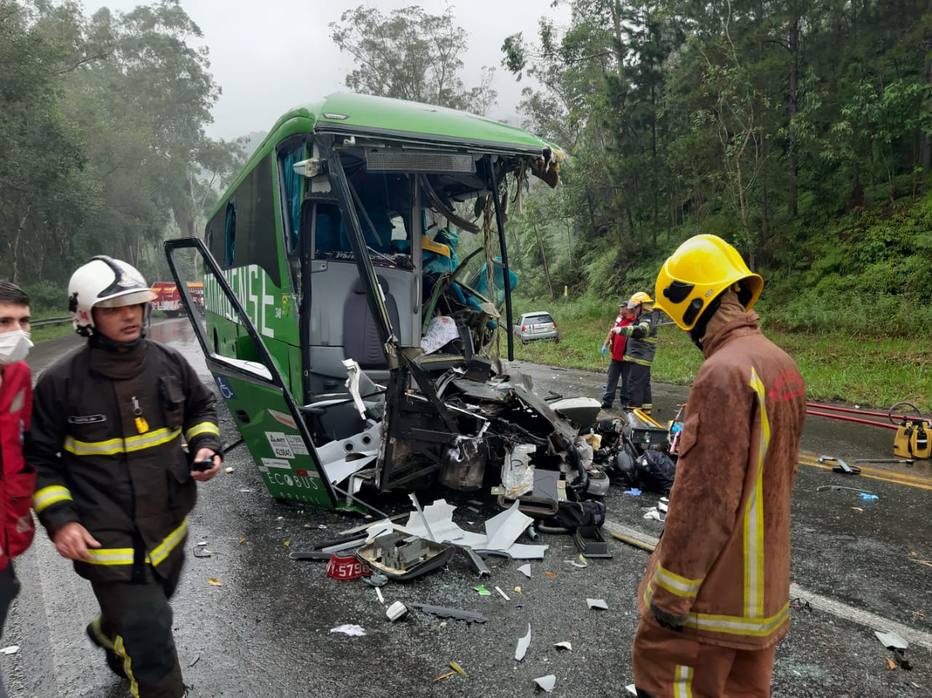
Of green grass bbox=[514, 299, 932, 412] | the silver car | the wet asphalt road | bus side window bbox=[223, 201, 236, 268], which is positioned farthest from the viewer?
the silver car

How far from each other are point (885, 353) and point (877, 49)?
33.2 feet

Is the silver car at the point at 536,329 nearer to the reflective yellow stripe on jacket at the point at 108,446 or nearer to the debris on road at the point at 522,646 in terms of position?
the debris on road at the point at 522,646

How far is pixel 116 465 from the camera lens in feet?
6.99

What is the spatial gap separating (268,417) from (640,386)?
18.3 feet

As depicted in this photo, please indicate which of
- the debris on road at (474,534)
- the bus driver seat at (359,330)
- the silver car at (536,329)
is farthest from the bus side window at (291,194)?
the silver car at (536,329)


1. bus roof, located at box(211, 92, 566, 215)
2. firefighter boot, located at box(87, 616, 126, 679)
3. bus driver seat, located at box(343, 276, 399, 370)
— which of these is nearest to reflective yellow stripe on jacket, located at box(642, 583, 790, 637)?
firefighter boot, located at box(87, 616, 126, 679)

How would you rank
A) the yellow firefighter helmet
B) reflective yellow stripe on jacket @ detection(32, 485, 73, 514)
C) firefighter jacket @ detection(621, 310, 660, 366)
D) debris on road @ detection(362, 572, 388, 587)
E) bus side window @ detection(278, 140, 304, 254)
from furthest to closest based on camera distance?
firefighter jacket @ detection(621, 310, 660, 366)
bus side window @ detection(278, 140, 304, 254)
debris on road @ detection(362, 572, 388, 587)
reflective yellow stripe on jacket @ detection(32, 485, 73, 514)
the yellow firefighter helmet

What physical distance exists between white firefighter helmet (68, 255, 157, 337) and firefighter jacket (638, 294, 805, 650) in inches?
76.2

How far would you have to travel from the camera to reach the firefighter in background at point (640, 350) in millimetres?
7988

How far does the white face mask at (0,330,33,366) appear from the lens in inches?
80.0

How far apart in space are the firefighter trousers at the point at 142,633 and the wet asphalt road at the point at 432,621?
403 millimetres

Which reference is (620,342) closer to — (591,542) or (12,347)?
(591,542)

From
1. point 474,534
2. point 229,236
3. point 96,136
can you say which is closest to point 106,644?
point 474,534

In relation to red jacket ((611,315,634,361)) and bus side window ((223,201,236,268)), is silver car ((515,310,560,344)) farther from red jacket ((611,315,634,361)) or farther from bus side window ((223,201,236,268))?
bus side window ((223,201,236,268))
